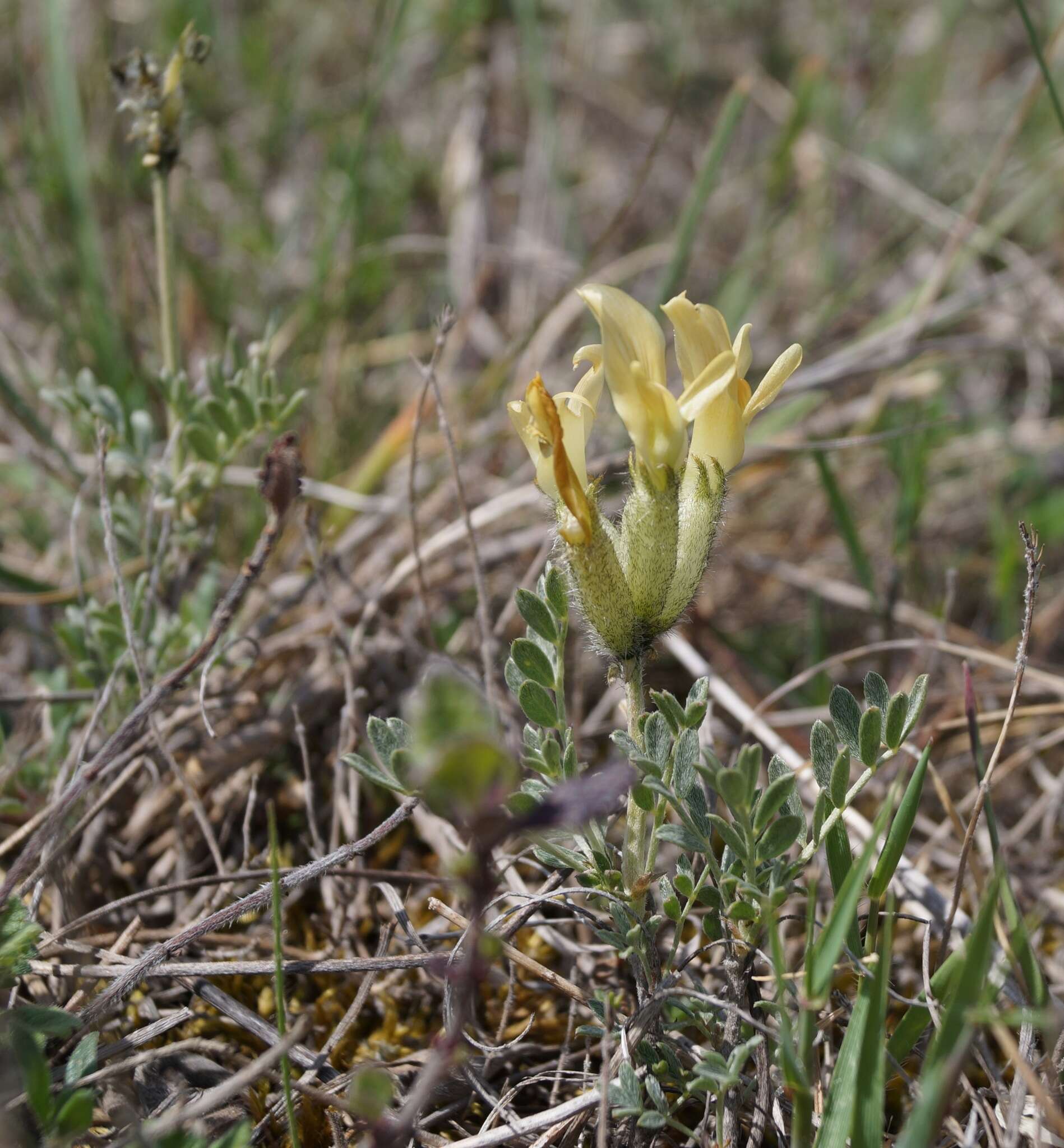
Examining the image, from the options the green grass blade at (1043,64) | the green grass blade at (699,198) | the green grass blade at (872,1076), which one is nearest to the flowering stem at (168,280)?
the green grass blade at (699,198)

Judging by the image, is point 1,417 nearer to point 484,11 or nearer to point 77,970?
point 77,970

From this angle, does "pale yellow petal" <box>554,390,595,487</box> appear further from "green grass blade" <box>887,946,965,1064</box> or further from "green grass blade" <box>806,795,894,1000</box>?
"green grass blade" <box>887,946,965,1064</box>

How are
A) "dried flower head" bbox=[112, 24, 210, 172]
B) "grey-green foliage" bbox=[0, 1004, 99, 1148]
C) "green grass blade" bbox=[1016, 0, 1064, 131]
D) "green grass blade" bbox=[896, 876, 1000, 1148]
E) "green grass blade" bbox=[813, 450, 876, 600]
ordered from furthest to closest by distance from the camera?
"green grass blade" bbox=[813, 450, 876, 600]
"green grass blade" bbox=[1016, 0, 1064, 131]
"dried flower head" bbox=[112, 24, 210, 172]
"grey-green foliage" bbox=[0, 1004, 99, 1148]
"green grass blade" bbox=[896, 876, 1000, 1148]

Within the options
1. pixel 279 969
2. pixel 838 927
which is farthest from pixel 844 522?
pixel 279 969

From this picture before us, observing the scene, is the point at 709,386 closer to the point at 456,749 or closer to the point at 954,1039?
the point at 456,749

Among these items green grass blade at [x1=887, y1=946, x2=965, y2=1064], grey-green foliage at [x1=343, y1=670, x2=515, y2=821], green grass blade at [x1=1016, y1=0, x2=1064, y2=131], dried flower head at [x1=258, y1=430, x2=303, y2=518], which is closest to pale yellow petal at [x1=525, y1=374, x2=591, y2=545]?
dried flower head at [x1=258, y1=430, x2=303, y2=518]

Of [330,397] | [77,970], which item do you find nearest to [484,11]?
[330,397]

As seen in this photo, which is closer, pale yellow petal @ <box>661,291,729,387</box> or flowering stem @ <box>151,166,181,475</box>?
pale yellow petal @ <box>661,291,729,387</box>
